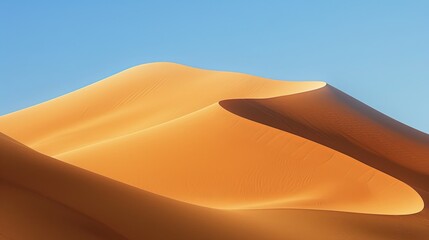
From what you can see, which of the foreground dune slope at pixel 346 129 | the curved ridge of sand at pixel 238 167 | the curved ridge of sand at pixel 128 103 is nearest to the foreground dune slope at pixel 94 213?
the curved ridge of sand at pixel 238 167

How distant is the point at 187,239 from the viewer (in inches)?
560

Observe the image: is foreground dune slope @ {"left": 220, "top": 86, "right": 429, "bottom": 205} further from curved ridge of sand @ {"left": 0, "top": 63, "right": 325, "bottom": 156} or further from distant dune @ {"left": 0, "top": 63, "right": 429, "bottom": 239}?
curved ridge of sand @ {"left": 0, "top": 63, "right": 325, "bottom": 156}

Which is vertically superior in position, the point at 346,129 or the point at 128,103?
the point at 128,103

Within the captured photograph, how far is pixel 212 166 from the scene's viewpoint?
28016 millimetres

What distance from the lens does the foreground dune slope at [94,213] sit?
12023 mm

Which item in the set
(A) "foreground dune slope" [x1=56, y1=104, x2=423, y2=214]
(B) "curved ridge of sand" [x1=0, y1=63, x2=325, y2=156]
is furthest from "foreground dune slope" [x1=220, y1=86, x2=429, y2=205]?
(B) "curved ridge of sand" [x1=0, y1=63, x2=325, y2=156]

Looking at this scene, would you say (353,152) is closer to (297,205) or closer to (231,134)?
(231,134)

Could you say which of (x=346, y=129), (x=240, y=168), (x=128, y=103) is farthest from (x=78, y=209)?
(x=128, y=103)

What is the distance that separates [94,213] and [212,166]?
49.4ft

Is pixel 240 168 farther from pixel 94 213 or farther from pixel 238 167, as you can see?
pixel 94 213

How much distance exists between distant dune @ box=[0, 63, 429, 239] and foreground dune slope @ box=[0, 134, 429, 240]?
28mm

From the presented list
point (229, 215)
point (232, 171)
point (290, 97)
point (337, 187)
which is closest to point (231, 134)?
point (232, 171)

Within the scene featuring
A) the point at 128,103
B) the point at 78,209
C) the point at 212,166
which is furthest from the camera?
the point at 128,103

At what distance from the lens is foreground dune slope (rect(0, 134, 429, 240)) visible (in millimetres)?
12023
